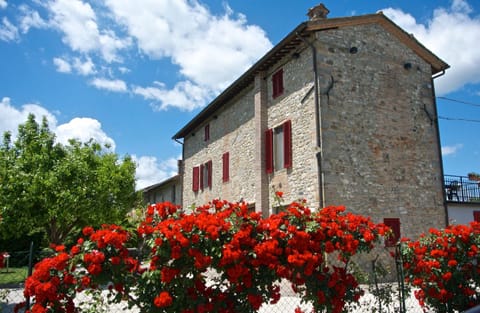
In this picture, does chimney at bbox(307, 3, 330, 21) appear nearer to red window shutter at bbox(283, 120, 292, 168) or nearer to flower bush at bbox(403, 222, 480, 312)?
red window shutter at bbox(283, 120, 292, 168)

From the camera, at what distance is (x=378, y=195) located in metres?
10.7

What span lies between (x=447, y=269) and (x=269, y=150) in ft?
24.7

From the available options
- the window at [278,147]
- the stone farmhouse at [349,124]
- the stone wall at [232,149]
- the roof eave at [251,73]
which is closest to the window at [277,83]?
the stone farmhouse at [349,124]

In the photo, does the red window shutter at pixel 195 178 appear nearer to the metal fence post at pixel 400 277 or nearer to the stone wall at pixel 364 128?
the stone wall at pixel 364 128

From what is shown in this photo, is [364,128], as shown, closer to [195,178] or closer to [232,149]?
[232,149]

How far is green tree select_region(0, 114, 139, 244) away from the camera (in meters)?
13.0

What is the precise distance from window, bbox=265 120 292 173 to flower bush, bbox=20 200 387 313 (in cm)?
733

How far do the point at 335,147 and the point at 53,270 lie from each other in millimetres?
8140

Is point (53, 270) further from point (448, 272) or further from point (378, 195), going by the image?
point (378, 195)

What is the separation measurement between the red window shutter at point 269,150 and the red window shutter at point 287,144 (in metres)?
0.75

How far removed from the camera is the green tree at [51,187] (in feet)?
42.6

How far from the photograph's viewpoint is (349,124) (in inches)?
424

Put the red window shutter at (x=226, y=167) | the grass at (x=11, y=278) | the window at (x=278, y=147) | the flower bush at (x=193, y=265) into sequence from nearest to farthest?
the flower bush at (x=193, y=265)
the grass at (x=11, y=278)
the window at (x=278, y=147)
the red window shutter at (x=226, y=167)

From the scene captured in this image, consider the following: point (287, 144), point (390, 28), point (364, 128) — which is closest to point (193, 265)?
point (287, 144)
